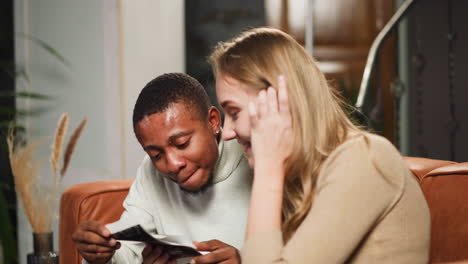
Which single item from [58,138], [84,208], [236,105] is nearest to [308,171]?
[236,105]

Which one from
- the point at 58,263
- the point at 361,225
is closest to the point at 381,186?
the point at 361,225

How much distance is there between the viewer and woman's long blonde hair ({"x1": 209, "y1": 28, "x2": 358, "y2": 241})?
131cm

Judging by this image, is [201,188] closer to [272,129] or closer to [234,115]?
[234,115]

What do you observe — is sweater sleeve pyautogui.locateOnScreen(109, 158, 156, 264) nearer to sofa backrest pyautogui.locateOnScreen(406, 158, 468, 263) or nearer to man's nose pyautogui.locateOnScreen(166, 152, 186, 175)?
man's nose pyautogui.locateOnScreen(166, 152, 186, 175)

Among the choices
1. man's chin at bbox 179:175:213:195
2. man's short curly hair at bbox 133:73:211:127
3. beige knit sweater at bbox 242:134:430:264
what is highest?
man's short curly hair at bbox 133:73:211:127

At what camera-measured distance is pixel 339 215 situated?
1.21m

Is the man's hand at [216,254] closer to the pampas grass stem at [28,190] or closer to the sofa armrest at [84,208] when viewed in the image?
the sofa armrest at [84,208]

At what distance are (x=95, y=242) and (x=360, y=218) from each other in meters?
0.72

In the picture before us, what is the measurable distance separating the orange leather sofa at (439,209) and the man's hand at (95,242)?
431mm

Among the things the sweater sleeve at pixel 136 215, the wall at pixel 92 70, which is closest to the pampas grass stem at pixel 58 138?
the sweater sleeve at pixel 136 215

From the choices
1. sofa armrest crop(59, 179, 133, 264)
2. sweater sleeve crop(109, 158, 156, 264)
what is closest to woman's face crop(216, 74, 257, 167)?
sweater sleeve crop(109, 158, 156, 264)

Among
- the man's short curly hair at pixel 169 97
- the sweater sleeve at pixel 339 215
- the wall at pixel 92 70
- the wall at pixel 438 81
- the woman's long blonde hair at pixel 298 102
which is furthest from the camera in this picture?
the wall at pixel 438 81

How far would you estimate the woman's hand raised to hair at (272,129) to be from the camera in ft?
4.22

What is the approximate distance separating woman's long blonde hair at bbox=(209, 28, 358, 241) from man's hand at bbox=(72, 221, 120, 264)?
49 centimetres
